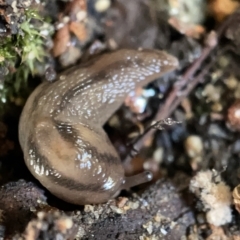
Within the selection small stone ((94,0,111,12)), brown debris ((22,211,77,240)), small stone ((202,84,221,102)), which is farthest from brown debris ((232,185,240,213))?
small stone ((94,0,111,12))

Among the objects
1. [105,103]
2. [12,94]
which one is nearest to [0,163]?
[12,94]

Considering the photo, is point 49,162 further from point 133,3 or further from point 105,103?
point 133,3

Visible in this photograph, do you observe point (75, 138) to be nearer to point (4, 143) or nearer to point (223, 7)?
point (4, 143)

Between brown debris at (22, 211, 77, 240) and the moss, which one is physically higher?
the moss

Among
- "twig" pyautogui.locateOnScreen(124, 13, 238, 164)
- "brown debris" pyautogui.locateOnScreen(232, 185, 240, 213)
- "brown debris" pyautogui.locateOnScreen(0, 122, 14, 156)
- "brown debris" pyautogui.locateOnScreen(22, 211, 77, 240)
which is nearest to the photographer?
"brown debris" pyautogui.locateOnScreen(22, 211, 77, 240)

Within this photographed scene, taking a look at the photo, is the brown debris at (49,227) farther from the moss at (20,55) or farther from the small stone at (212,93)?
the small stone at (212,93)

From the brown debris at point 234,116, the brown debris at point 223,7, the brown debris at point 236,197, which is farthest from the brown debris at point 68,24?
the brown debris at point 236,197

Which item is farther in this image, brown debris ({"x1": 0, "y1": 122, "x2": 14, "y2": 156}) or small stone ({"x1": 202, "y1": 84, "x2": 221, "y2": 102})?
small stone ({"x1": 202, "y1": 84, "x2": 221, "y2": 102})

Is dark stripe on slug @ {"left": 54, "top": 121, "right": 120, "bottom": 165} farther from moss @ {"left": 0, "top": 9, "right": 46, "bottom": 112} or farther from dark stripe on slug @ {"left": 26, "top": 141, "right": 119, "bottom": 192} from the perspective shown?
moss @ {"left": 0, "top": 9, "right": 46, "bottom": 112}

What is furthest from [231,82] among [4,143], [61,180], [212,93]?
[4,143]
